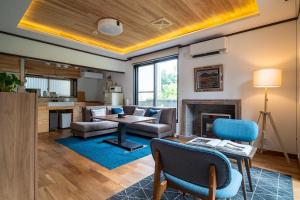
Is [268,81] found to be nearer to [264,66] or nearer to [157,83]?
[264,66]

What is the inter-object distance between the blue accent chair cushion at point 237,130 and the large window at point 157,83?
2756 mm

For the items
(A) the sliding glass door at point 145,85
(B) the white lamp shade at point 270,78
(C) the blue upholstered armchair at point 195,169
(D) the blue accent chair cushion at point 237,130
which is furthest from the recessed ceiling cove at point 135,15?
(C) the blue upholstered armchair at point 195,169

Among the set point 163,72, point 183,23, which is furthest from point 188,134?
point 183,23

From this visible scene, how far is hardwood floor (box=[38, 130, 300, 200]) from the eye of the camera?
6.27ft

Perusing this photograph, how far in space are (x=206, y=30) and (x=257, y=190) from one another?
3107 millimetres

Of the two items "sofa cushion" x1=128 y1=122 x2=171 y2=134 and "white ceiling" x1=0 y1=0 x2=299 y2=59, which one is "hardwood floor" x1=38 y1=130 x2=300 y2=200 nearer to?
"sofa cushion" x1=128 y1=122 x2=171 y2=134

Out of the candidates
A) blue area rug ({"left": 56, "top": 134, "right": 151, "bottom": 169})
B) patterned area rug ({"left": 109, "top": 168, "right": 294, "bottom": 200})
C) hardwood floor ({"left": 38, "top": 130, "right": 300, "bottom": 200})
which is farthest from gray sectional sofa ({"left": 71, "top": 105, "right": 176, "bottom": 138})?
patterned area rug ({"left": 109, "top": 168, "right": 294, "bottom": 200})

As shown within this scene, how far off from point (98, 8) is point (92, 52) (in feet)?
8.38

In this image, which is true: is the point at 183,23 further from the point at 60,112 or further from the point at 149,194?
the point at 60,112

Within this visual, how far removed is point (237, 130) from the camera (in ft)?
7.05

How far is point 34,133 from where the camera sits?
1253mm

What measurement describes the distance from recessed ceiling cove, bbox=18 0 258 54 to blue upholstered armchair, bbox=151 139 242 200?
2.50 meters

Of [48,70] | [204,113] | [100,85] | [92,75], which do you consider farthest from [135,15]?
[100,85]

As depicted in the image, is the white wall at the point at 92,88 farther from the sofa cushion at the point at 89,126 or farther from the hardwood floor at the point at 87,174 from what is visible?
the hardwood floor at the point at 87,174
